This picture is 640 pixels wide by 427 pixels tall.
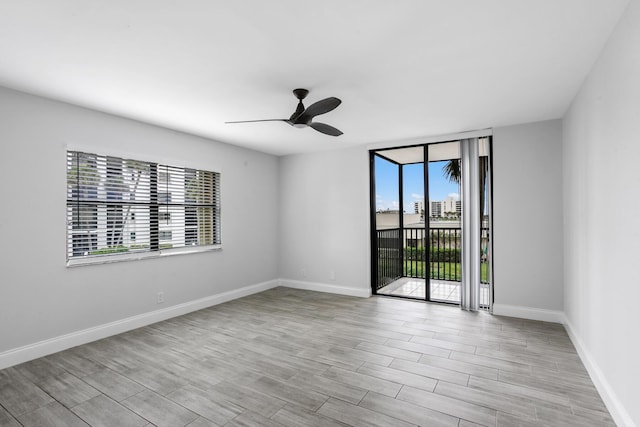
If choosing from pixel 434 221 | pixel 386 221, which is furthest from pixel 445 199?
pixel 386 221

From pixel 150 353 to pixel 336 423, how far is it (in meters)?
2.03

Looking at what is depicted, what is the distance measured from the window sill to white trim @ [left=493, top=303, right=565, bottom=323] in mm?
4004

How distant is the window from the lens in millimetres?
3342

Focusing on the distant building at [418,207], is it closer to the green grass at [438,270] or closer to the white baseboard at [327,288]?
the green grass at [438,270]

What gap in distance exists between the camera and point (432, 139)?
465 centimetres

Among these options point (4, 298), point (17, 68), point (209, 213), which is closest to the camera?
point (17, 68)

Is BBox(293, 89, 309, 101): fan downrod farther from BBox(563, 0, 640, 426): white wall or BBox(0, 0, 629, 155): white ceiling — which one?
BBox(563, 0, 640, 426): white wall

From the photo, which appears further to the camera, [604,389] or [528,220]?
[528,220]

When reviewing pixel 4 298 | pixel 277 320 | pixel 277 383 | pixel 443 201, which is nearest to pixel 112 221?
pixel 4 298

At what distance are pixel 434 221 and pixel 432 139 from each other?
1400mm

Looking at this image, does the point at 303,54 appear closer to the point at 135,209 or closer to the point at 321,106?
the point at 321,106

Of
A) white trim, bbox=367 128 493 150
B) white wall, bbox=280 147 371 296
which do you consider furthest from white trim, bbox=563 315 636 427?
white wall, bbox=280 147 371 296

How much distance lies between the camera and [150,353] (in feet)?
10.1

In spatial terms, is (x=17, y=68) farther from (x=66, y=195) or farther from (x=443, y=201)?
(x=443, y=201)
